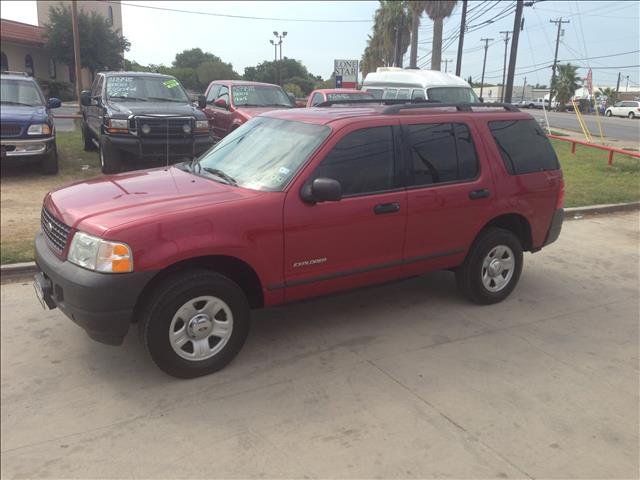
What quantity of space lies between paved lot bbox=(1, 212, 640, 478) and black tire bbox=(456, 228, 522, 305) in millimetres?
135

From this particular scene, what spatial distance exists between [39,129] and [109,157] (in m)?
1.23

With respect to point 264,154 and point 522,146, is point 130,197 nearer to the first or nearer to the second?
point 264,154

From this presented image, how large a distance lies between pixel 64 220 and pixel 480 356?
312cm

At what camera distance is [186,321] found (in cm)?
358

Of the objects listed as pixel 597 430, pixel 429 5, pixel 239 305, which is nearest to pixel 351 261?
pixel 239 305

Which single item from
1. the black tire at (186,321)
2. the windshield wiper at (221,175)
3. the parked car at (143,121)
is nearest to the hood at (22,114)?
the parked car at (143,121)

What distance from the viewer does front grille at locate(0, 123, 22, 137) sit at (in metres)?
9.06

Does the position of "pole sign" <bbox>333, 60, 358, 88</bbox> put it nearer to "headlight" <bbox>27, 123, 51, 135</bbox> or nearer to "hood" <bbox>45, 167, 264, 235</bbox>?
"headlight" <bbox>27, 123, 51, 135</bbox>

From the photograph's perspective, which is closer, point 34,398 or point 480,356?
point 34,398

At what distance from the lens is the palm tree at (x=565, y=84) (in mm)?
58562

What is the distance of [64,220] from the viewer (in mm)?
3568

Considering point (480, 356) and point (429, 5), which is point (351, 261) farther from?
point (429, 5)

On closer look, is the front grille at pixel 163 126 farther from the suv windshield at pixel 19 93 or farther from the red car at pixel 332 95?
the red car at pixel 332 95

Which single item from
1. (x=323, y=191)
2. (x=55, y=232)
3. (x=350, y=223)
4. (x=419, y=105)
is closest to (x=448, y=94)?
(x=419, y=105)
